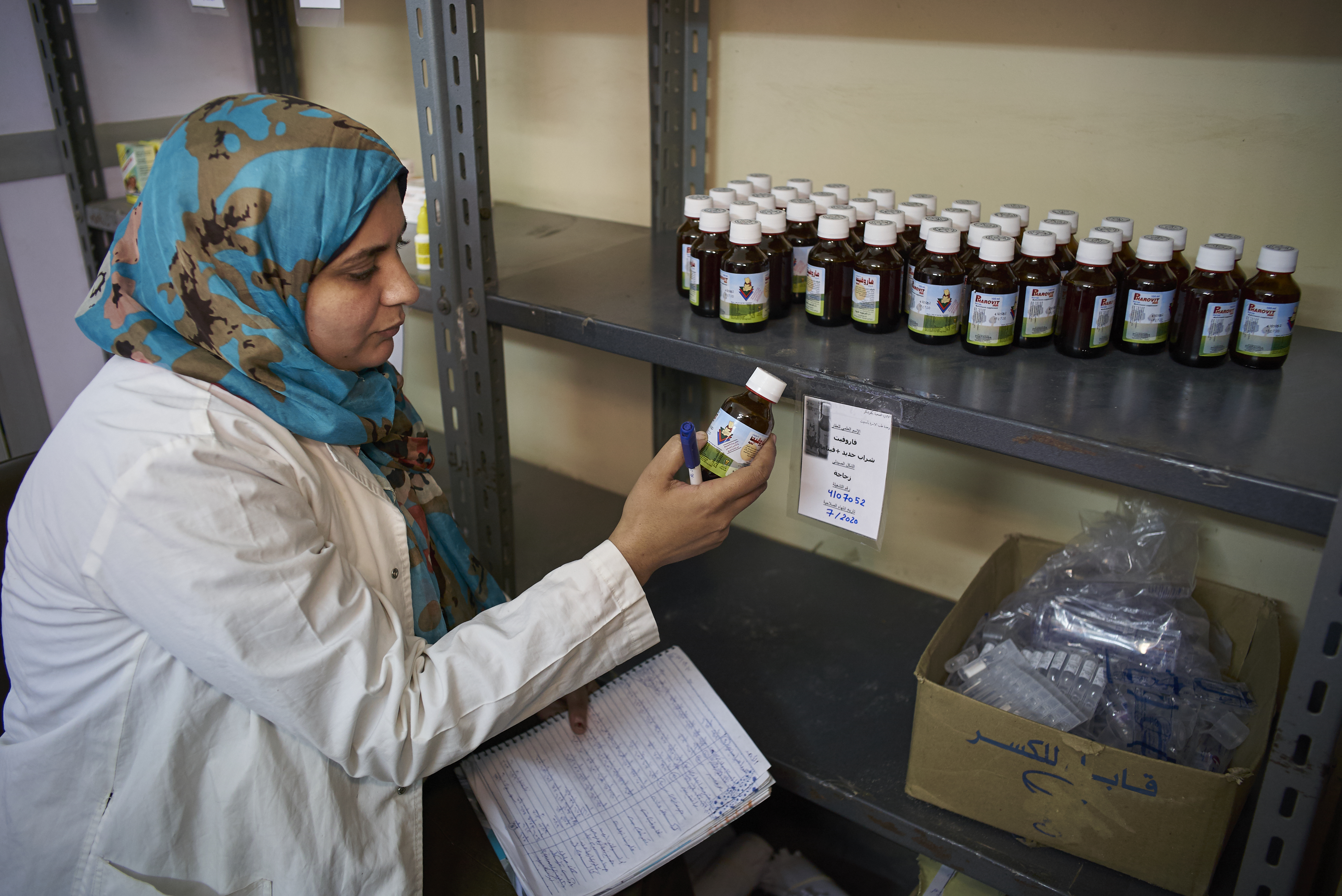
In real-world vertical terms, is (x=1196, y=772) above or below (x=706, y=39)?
below

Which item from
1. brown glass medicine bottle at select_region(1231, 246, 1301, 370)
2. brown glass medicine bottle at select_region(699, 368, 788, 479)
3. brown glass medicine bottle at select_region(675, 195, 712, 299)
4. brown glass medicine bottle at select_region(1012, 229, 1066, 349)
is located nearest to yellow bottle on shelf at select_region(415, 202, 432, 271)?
brown glass medicine bottle at select_region(675, 195, 712, 299)

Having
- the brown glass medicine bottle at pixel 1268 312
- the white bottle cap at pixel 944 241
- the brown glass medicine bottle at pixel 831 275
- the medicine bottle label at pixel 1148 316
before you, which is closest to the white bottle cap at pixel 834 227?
the brown glass medicine bottle at pixel 831 275

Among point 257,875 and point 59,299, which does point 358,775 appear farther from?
point 59,299

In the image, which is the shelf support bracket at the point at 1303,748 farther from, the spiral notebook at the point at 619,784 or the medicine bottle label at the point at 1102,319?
the spiral notebook at the point at 619,784

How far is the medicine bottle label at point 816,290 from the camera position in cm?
108

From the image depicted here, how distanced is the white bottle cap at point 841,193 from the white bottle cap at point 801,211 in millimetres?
44

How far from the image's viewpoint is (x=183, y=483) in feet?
2.72

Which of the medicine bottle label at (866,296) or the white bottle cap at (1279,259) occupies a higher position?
the white bottle cap at (1279,259)

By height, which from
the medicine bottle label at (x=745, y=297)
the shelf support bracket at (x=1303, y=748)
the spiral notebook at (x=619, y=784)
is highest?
the medicine bottle label at (x=745, y=297)

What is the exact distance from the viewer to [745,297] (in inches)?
42.0

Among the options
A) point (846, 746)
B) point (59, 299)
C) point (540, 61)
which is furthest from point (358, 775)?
point (59, 299)

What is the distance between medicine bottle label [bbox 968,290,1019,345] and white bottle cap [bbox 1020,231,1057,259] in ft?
0.15

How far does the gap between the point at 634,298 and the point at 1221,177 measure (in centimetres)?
74

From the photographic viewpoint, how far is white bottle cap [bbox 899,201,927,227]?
1121 millimetres
